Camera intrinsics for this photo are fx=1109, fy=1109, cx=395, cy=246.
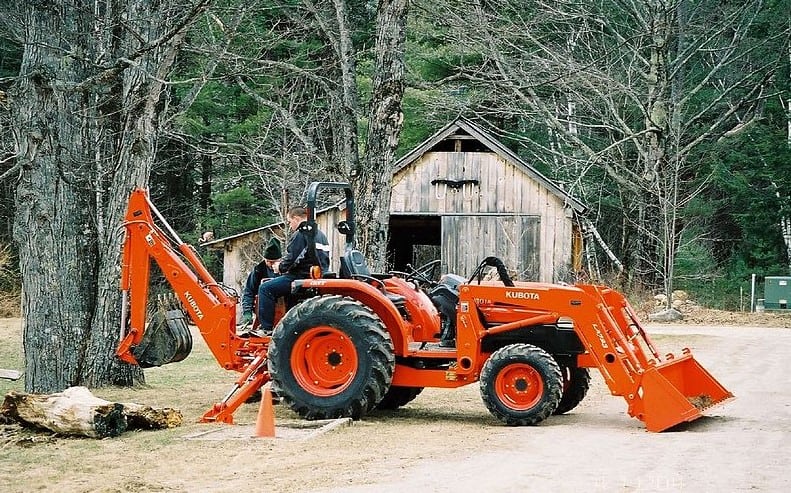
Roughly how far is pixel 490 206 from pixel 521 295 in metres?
21.0

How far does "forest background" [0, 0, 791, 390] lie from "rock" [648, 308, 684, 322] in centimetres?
99

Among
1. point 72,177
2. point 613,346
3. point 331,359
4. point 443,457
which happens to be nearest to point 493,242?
point 72,177

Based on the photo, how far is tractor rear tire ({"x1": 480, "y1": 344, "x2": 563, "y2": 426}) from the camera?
36.8 feet

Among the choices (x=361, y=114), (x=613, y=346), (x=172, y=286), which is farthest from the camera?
(x=361, y=114)

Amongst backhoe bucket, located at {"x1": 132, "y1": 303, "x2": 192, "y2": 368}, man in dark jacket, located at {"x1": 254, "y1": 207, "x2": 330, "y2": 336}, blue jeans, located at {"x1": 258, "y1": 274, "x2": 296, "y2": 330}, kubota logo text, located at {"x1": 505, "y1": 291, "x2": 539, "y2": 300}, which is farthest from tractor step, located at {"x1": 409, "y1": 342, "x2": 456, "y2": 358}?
backhoe bucket, located at {"x1": 132, "y1": 303, "x2": 192, "y2": 368}

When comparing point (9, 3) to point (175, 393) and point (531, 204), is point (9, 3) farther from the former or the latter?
point (531, 204)

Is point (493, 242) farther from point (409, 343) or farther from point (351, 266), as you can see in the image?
point (409, 343)

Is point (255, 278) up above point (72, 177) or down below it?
below

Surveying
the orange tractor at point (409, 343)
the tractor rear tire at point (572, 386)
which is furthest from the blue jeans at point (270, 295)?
the tractor rear tire at point (572, 386)

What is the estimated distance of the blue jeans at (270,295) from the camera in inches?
489

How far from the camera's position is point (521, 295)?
1189cm

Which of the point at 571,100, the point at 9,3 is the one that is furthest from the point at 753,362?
the point at 571,100

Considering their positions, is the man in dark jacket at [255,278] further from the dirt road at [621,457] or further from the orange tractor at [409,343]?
the dirt road at [621,457]

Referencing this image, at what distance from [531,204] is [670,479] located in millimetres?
24412
